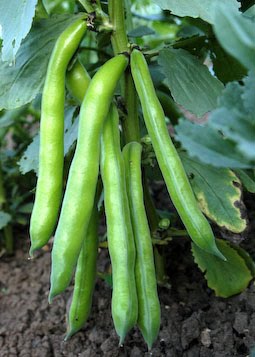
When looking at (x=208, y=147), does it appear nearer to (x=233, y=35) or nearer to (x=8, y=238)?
(x=233, y=35)

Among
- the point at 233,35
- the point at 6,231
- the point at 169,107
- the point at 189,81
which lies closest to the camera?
the point at 233,35

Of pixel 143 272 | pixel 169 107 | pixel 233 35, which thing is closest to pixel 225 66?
pixel 169 107

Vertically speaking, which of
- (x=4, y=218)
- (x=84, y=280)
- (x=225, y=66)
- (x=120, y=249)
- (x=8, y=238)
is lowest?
(x=8, y=238)

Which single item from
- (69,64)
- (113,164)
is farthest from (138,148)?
(69,64)

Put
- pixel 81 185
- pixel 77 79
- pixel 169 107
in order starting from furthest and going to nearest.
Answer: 1. pixel 169 107
2. pixel 77 79
3. pixel 81 185

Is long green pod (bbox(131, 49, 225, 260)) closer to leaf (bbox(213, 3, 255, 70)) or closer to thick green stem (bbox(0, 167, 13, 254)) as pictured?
leaf (bbox(213, 3, 255, 70))

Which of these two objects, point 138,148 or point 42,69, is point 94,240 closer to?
point 138,148

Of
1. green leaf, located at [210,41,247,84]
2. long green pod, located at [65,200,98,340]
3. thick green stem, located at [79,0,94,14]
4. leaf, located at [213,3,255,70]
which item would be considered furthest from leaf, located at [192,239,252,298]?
leaf, located at [213,3,255,70]
